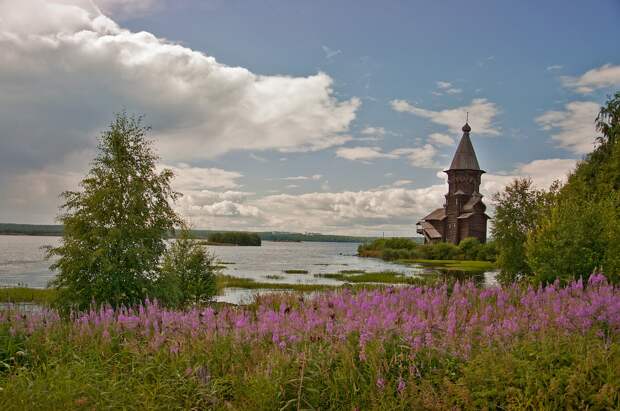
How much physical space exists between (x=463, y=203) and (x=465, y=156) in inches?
328

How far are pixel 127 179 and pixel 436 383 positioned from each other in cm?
939

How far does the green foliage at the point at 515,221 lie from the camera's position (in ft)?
114

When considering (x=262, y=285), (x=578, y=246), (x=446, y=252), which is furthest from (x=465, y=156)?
(x=578, y=246)

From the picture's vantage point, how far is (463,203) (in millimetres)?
83812

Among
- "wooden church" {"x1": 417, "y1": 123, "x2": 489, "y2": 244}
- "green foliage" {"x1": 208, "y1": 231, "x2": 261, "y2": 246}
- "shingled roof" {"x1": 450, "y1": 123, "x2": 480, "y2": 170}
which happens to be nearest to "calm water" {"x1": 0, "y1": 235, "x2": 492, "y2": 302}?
"wooden church" {"x1": 417, "y1": 123, "x2": 489, "y2": 244}

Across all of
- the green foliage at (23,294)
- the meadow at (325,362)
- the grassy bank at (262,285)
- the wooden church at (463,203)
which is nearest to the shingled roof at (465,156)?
the wooden church at (463,203)

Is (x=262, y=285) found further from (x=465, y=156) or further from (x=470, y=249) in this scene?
(x=465, y=156)

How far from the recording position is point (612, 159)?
1303 inches

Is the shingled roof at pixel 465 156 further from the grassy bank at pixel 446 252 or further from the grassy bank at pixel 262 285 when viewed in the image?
the grassy bank at pixel 262 285

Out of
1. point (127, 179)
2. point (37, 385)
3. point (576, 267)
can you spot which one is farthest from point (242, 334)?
point (576, 267)

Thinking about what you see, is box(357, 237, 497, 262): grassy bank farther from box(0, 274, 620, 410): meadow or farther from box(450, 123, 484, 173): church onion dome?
box(0, 274, 620, 410): meadow

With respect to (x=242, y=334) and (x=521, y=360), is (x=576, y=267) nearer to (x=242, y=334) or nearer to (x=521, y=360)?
(x=521, y=360)

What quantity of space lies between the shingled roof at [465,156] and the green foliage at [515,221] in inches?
1655

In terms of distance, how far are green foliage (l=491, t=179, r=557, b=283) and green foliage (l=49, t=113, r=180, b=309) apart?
26854mm
